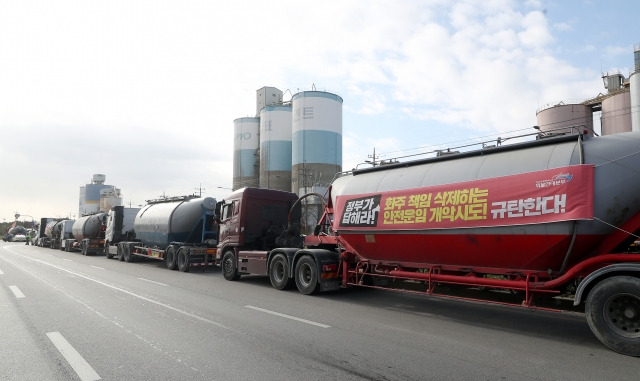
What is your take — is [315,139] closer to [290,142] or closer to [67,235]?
[290,142]

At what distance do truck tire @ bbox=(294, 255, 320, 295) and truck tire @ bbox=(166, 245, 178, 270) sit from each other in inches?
370

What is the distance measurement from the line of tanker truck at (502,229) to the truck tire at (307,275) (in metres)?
0.03

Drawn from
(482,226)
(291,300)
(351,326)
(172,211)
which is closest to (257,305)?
(291,300)

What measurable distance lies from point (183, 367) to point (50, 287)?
9.58 meters

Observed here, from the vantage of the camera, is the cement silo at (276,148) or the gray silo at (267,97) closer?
the cement silo at (276,148)

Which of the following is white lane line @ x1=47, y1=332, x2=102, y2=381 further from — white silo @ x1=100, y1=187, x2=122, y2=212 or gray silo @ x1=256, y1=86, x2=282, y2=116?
white silo @ x1=100, y1=187, x2=122, y2=212

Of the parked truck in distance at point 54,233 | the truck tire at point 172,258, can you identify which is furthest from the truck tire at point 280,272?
the parked truck in distance at point 54,233

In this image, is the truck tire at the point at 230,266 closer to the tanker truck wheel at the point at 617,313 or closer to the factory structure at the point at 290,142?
the tanker truck wheel at the point at 617,313

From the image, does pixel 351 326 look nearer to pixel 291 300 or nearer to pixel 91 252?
pixel 291 300

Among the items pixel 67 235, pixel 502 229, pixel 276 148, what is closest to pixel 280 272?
pixel 502 229

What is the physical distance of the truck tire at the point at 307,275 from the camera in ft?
36.8

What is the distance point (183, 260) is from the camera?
60.5 ft

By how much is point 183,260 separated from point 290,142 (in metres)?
47.5

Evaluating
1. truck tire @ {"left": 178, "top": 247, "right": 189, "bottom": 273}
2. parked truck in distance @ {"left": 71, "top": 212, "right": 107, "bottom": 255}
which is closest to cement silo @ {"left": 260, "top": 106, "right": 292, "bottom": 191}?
→ parked truck in distance @ {"left": 71, "top": 212, "right": 107, "bottom": 255}
